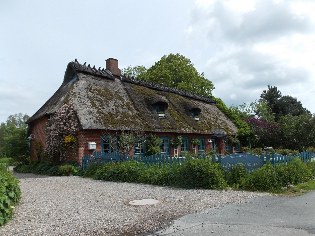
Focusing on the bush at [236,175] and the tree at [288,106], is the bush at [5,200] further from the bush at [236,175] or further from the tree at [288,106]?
the tree at [288,106]

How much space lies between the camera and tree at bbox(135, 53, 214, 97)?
45.5m

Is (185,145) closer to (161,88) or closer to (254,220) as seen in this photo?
(161,88)

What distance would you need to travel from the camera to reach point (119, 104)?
25.4m

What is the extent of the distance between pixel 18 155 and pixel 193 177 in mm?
25357

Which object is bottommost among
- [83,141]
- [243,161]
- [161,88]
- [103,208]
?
[103,208]

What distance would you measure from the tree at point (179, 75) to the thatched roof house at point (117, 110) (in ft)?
37.1

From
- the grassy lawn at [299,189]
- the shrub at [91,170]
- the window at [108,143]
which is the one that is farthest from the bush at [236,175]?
the window at [108,143]

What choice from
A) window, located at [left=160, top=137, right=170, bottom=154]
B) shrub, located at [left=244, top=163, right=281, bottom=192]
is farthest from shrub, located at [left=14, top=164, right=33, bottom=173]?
shrub, located at [left=244, top=163, right=281, bottom=192]

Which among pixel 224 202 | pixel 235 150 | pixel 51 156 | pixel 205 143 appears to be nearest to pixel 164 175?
pixel 224 202

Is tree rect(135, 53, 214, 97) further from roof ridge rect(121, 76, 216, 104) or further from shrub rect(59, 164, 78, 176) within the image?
shrub rect(59, 164, 78, 176)

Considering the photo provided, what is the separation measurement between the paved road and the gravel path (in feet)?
1.74

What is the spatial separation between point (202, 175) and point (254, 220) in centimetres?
536

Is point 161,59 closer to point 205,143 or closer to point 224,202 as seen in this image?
point 205,143

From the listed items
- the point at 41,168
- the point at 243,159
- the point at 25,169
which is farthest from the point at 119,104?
the point at 243,159
